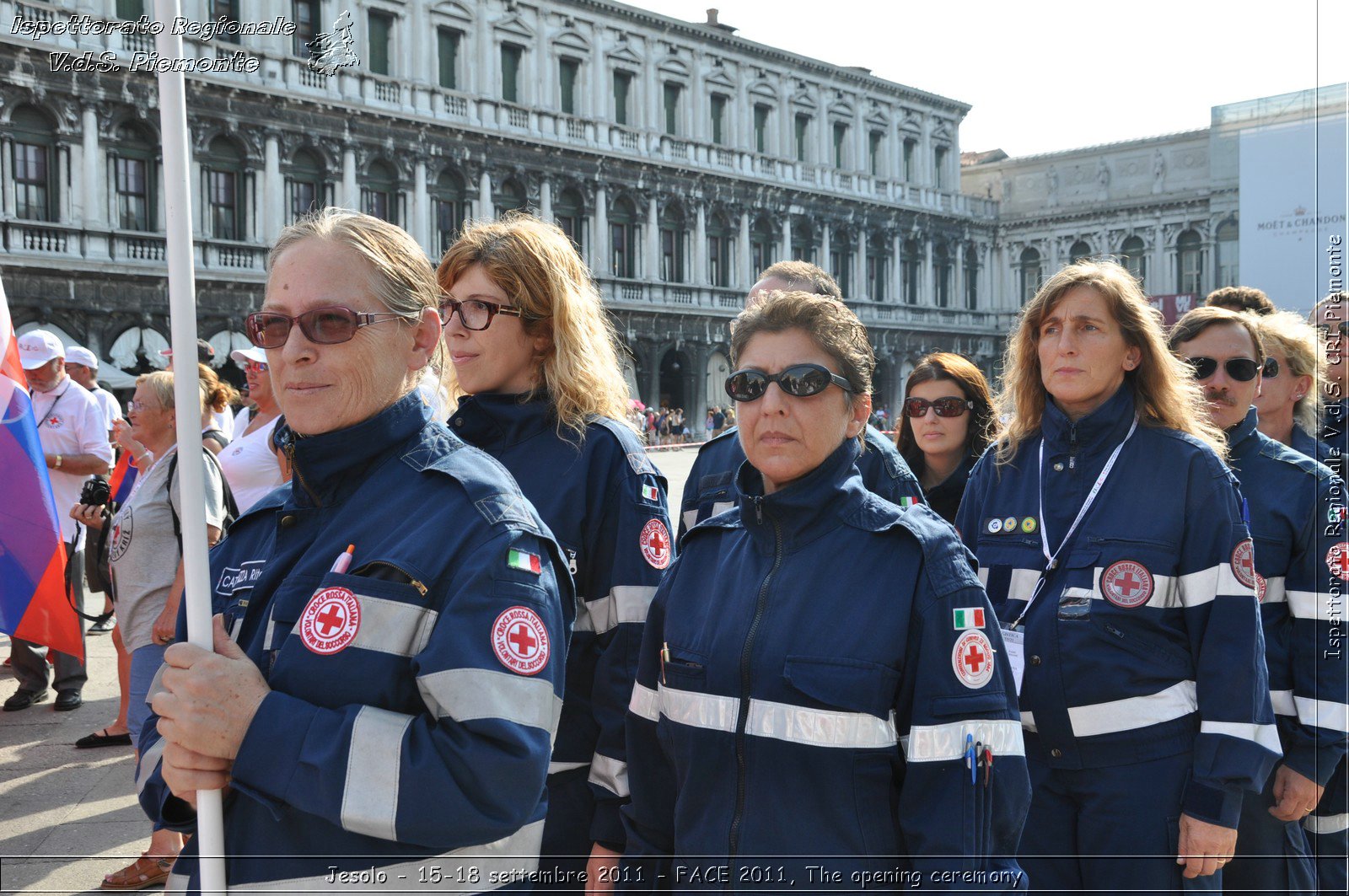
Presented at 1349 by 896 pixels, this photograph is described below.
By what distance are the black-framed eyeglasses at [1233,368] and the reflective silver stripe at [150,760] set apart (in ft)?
9.01

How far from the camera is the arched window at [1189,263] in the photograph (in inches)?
1657

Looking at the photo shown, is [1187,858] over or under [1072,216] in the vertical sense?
under

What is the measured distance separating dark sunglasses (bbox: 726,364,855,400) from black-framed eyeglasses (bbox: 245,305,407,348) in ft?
2.14

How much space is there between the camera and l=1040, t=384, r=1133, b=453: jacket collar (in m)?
2.70

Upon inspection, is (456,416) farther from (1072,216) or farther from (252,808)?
(1072,216)

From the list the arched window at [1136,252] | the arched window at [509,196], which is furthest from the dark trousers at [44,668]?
the arched window at [1136,252]

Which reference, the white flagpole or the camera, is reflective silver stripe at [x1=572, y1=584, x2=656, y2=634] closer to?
the white flagpole

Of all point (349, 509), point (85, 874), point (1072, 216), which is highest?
point (1072, 216)

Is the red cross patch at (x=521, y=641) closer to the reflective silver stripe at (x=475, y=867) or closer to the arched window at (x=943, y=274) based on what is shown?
the reflective silver stripe at (x=475, y=867)

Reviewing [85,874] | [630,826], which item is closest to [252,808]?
[630,826]

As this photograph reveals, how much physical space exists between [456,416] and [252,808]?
1236 mm

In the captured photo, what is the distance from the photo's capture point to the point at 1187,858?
2.35 metres

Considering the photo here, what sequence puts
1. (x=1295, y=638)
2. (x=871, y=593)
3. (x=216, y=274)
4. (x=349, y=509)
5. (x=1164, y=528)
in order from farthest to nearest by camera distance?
(x=216, y=274), (x=1295, y=638), (x=1164, y=528), (x=871, y=593), (x=349, y=509)

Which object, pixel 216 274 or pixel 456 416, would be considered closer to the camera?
pixel 456 416
